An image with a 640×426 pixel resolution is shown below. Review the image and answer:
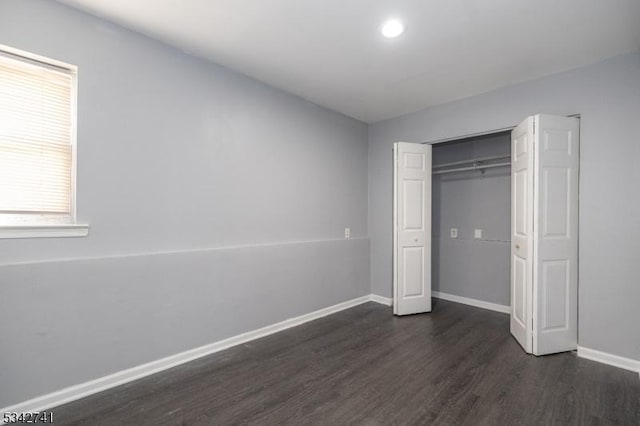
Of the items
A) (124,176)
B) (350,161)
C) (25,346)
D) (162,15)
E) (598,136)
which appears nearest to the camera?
(25,346)

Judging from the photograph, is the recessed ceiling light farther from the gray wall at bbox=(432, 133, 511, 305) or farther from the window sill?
the window sill

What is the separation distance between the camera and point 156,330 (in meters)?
2.49

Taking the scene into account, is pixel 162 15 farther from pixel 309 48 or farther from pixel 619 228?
pixel 619 228

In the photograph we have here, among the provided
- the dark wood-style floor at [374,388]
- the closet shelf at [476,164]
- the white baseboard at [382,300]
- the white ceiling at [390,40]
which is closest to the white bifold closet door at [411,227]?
the white baseboard at [382,300]

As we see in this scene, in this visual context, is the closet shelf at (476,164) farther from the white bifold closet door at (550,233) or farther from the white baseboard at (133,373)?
the white baseboard at (133,373)

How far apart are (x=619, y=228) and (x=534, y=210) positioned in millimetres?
654

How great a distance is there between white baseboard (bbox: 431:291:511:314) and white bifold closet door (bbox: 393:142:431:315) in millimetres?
776

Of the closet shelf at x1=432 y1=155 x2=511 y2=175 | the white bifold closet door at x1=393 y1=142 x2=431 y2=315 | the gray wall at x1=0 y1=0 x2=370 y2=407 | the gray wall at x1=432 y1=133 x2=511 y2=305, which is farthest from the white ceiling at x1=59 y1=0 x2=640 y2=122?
the gray wall at x1=432 y1=133 x2=511 y2=305

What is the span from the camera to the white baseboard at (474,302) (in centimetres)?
405

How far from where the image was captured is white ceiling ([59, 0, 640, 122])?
209 centimetres

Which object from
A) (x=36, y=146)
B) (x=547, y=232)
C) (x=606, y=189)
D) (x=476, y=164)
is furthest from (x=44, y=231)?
(x=476, y=164)

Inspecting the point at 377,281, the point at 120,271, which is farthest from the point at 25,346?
the point at 377,281

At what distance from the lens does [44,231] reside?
2004mm

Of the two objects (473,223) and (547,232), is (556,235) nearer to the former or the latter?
(547,232)
